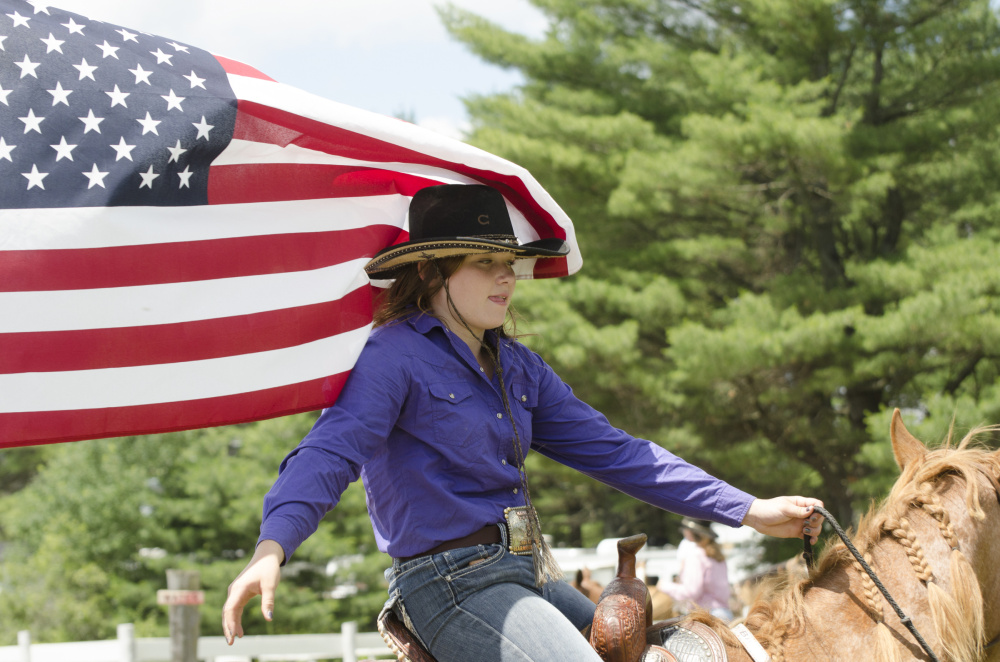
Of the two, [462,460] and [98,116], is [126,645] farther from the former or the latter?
[462,460]

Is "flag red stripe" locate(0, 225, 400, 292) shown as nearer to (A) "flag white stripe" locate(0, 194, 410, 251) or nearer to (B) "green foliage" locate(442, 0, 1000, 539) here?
(A) "flag white stripe" locate(0, 194, 410, 251)

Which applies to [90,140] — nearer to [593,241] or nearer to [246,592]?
[246,592]

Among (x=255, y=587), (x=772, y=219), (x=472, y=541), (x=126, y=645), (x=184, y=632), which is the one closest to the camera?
(x=255, y=587)

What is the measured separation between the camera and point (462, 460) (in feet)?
7.84

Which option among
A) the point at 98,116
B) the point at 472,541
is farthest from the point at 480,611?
the point at 98,116

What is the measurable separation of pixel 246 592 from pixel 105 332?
1.13 meters

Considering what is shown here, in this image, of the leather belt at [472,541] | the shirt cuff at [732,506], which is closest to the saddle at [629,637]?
the leather belt at [472,541]

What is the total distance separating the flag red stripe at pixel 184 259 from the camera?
8.14 feet

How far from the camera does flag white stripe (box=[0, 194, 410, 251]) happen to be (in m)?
2.47

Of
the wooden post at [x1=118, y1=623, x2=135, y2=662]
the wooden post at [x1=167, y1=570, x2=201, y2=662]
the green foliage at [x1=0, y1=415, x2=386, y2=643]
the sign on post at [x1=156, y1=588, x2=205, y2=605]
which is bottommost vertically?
the green foliage at [x1=0, y1=415, x2=386, y2=643]

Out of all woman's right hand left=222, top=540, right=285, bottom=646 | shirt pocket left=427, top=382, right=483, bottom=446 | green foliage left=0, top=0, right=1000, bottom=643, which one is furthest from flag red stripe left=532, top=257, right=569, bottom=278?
green foliage left=0, top=0, right=1000, bottom=643

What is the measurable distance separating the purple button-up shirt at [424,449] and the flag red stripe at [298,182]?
584mm

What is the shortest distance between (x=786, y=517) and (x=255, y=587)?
1.59 m

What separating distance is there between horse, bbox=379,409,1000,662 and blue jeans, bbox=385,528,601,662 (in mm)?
114
